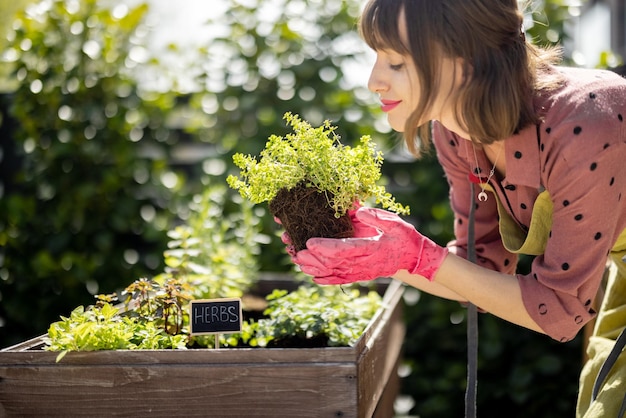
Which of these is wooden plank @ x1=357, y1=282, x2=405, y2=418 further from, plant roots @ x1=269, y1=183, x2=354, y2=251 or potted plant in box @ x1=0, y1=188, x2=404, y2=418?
plant roots @ x1=269, y1=183, x2=354, y2=251

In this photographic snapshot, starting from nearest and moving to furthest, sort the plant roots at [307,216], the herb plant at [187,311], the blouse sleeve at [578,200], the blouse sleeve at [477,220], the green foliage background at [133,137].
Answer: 1. the blouse sleeve at [578,200]
2. the plant roots at [307,216]
3. the herb plant at [187,311]
4. the blouse sleeve at [477,220]
5. the green foliage background at [133,137]

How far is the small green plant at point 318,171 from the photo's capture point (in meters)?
1.30

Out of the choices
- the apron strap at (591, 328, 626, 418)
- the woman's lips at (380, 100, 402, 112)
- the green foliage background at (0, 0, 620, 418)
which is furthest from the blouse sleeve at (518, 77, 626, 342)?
the green foliage background at (0, 0, 620, 418)

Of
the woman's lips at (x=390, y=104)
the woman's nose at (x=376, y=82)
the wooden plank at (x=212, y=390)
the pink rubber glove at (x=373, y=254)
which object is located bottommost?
the wooden plank at (x=212, y=390)

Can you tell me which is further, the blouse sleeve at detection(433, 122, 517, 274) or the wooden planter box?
the blouse sleeve at detection(433, 122, 517, 274)

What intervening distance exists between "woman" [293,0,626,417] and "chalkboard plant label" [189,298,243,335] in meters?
0.31

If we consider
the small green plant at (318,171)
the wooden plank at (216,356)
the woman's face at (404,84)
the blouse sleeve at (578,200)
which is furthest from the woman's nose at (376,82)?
the wooden plank at (216,356)

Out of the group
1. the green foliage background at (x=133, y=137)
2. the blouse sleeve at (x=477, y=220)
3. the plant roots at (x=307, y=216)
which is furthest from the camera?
the green foliage background at (x=133, y=137)

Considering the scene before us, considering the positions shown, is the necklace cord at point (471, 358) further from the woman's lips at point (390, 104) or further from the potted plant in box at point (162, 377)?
the woman's lips at point (390, 104)

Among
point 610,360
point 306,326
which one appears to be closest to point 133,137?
point 306,326

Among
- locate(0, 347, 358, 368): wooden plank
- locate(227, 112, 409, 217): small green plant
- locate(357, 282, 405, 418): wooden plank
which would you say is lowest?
locate(357, 282, 405, 418): wooden plank

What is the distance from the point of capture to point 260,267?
9.05 feet

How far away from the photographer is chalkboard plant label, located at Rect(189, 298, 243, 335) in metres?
1.48

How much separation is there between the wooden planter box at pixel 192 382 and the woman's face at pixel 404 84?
441 mm
